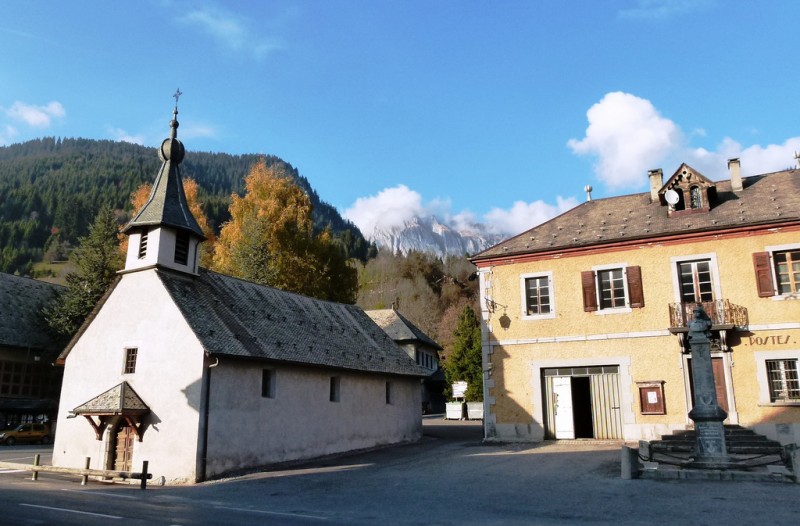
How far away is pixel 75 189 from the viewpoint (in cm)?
12019

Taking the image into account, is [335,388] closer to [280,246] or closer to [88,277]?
[280,246]

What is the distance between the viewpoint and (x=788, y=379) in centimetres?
1973

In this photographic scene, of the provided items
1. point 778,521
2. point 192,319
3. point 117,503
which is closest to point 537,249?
point 192,319

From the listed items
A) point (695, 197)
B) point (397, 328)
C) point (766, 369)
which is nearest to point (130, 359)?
point (766, 369)

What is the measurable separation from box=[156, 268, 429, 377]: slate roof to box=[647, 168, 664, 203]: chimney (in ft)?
44.6

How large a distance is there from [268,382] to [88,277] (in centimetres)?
2224

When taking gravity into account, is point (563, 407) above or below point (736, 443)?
above

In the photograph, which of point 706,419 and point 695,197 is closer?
point 706,419

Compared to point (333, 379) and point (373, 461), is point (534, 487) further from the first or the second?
point (333, 379)

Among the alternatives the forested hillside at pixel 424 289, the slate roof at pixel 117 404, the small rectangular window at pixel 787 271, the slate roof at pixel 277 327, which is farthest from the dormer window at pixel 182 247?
the forested hillside at pixel 424 289

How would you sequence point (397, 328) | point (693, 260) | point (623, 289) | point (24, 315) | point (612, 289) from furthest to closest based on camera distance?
point (397, 328)
point (24, 315)
point (612, 289)
point (623, 289)
point (693, 260)

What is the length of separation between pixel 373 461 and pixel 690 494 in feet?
38.4

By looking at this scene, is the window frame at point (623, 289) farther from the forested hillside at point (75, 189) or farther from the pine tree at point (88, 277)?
the forested hillside at point (75, 189)

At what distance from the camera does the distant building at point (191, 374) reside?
739 inches
